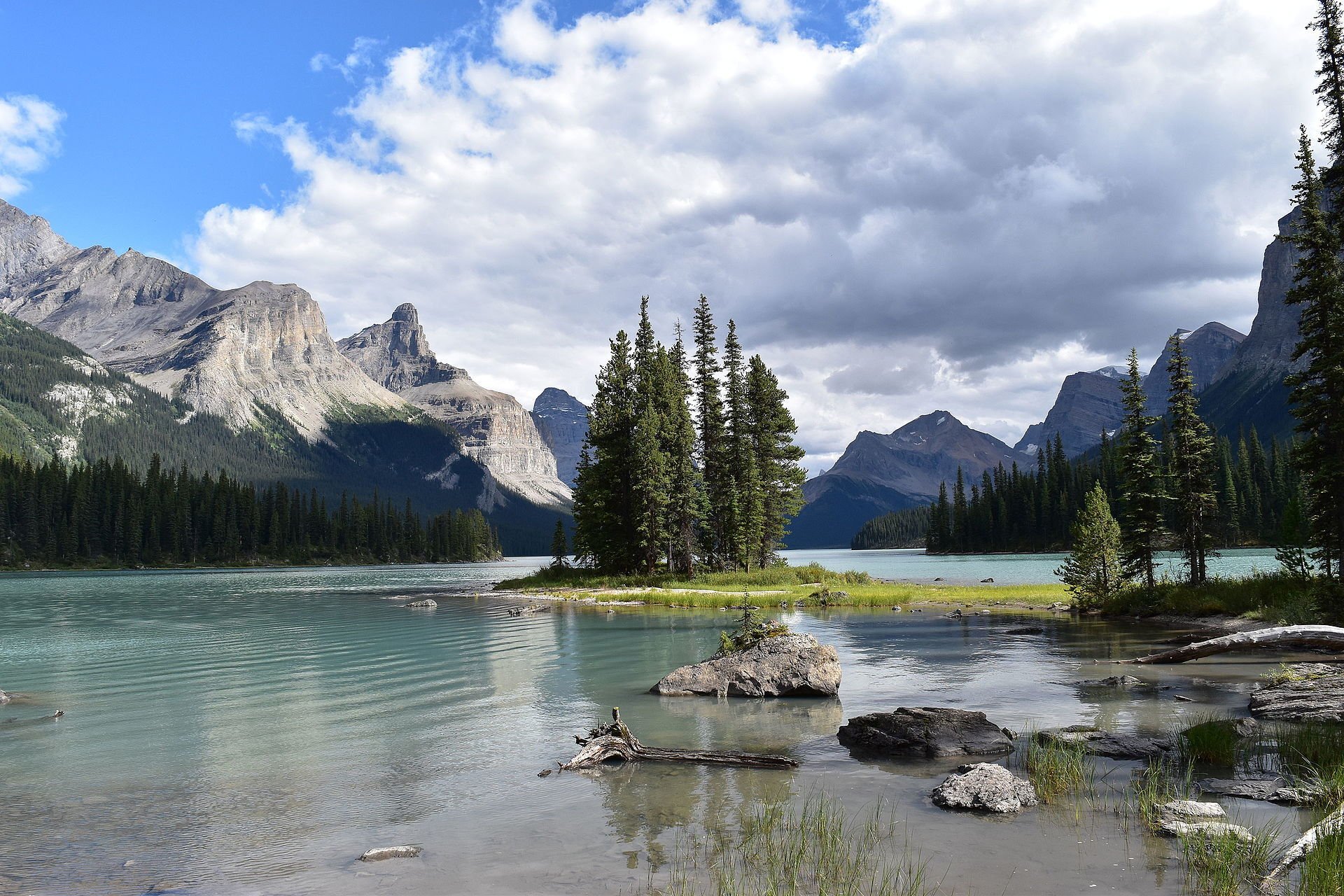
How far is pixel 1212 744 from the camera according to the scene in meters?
14.5

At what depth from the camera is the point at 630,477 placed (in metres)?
76.2

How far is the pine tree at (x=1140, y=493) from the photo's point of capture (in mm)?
47531

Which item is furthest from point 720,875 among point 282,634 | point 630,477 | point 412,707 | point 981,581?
point 981,581

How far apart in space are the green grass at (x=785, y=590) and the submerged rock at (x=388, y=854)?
45.6 metres

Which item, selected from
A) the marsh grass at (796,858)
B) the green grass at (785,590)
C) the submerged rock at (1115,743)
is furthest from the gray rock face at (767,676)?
the green grass at (785,590)

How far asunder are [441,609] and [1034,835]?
5539 centimetres

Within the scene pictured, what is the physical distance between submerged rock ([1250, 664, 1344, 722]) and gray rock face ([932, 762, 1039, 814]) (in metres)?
9.06

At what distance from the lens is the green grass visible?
5750cm

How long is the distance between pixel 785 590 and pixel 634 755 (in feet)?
157

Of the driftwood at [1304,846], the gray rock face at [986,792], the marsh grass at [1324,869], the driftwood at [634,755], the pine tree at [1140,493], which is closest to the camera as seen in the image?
the marsh grass at [1324,869]

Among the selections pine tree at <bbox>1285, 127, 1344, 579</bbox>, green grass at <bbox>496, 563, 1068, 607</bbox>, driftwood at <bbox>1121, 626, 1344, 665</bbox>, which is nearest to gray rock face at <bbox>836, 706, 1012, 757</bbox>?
driftwood at <bbox>1121, 626, 1344, 665</bbox>

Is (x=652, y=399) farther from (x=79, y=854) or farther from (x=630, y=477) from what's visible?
(x=79, y=854)

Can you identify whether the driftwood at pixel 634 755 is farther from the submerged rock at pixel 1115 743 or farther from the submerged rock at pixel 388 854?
the submerged rock at pixel 1115 743

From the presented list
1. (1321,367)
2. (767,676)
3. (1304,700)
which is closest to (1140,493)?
(1321,367)
